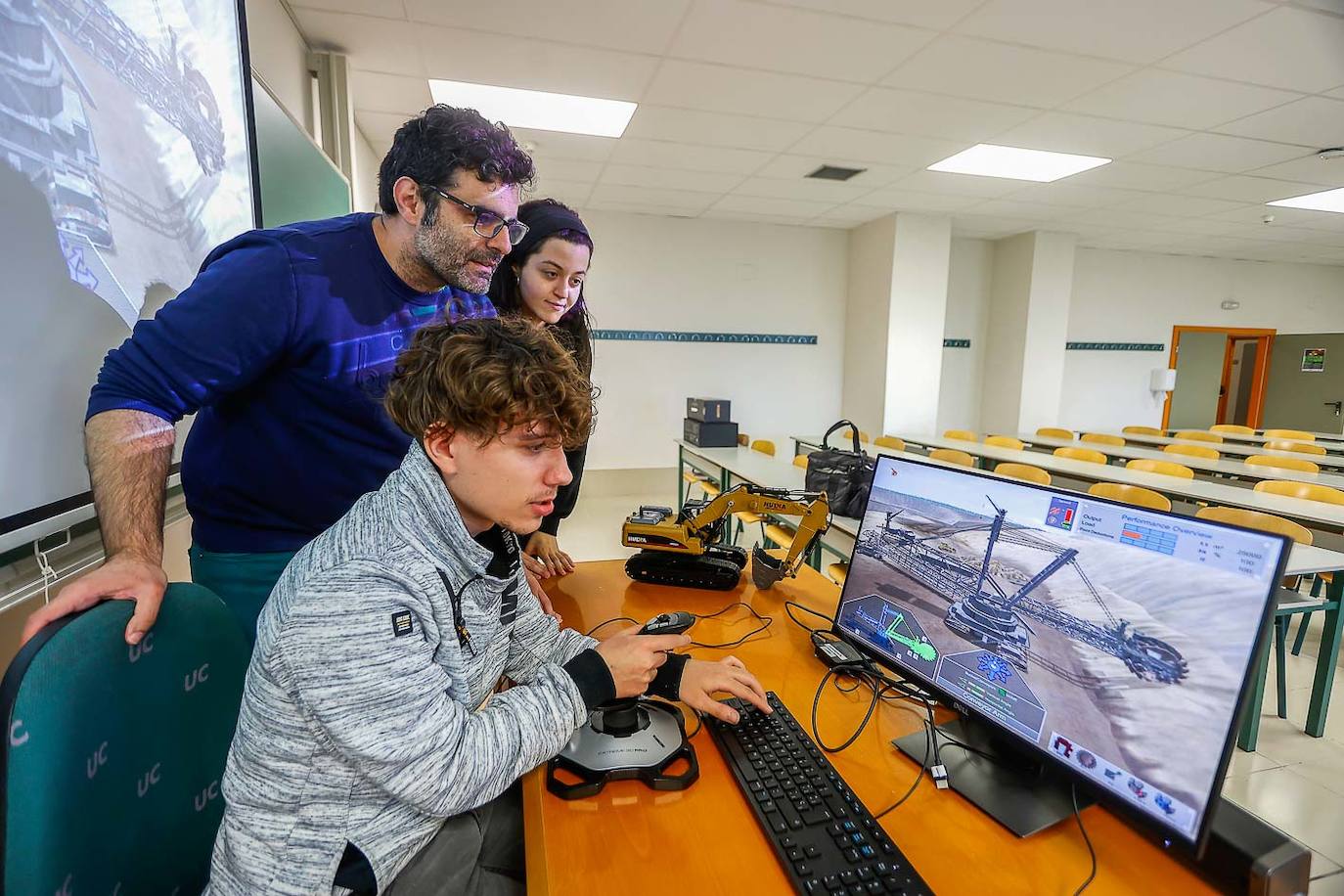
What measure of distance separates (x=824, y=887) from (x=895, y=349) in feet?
18.9

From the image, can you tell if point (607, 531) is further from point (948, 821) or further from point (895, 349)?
point (948, 821)

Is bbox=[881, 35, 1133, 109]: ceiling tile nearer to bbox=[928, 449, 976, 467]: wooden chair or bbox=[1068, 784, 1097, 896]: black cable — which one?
bbox=[928, 449, 976, 467]: wooden chair

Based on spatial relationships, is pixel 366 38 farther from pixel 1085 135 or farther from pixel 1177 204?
pixel 1177 204

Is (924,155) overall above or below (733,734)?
above

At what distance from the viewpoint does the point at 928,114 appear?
11.1ft

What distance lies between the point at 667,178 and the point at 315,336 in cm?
409

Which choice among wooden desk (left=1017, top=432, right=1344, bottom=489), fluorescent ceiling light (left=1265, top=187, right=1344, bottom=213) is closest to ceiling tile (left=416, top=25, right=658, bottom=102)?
wooden desk (left=1017, top=432, right=1344, bottom=489)

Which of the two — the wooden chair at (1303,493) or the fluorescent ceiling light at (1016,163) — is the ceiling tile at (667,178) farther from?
the wooden chair at (1303,493)

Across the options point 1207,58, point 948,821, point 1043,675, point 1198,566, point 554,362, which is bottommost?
point 948,821

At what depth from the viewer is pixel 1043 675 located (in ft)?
2.40

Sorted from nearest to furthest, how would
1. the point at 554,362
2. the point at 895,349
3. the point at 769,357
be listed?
the point at 554,362, the point at 895,349, the point at 769,357

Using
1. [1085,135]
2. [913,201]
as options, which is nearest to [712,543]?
[1085,135]

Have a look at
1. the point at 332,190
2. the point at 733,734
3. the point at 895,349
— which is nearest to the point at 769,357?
the point at 895,349

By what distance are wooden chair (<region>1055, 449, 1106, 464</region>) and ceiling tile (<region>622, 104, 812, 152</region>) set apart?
121 inches
